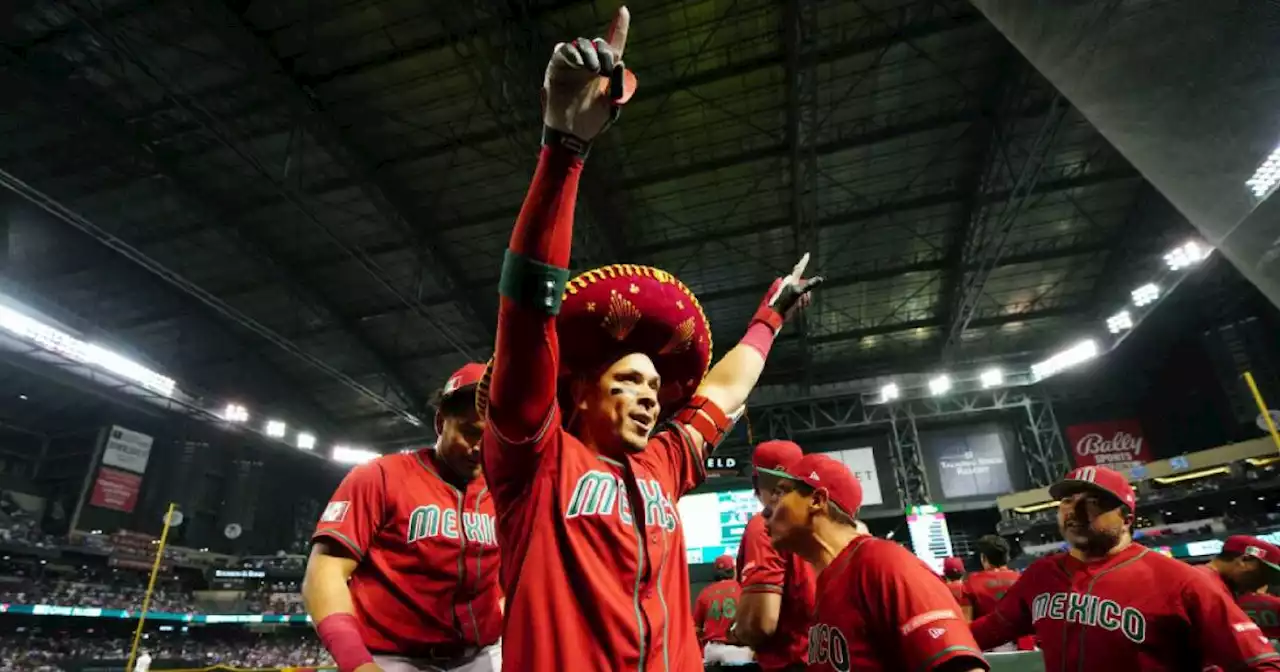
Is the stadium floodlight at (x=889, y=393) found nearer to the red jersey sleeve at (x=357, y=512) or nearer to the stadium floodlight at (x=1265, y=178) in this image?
the red jersey sleeve at (x=357, y=512)

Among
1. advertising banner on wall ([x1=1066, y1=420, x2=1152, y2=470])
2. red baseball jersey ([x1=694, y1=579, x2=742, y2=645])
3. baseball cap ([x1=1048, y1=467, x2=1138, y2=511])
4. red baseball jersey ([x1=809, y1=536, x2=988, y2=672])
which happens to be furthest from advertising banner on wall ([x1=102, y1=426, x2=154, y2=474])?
advertising banner on wall ([x1=1066, y1=420, x2=1152, y2=470])

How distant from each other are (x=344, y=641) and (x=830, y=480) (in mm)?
1874

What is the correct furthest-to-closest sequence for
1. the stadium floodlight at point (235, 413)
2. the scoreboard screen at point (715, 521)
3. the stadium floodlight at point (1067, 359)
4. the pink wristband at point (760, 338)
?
1. the stadium floodlight at point (235, 413)
2. the stadium floodlight at point (1067, 359)
3. the scoreboard screen at point (715, 521)
4. the pink wristband at point (760, 338)

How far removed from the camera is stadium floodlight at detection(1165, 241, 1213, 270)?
1364 centimetres

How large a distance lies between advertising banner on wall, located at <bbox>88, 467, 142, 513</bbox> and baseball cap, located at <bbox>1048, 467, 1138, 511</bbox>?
1039 inches

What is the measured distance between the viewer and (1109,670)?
275cm

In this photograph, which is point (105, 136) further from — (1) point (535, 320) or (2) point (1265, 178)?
(2) point (1265, 178)

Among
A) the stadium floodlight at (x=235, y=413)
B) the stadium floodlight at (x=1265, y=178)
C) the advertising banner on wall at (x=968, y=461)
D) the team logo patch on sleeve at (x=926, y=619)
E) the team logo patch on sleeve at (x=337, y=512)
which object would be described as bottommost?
the team logo patch on sleeve at (x=926, y=619)

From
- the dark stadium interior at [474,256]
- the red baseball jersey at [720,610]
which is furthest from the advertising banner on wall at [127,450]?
the red baseball jersey at [720,610]

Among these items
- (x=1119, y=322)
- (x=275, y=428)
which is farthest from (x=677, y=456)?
(x=275, y=428)

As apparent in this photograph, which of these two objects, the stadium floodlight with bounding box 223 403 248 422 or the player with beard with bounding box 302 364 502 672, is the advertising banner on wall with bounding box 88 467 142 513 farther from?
the player with beard with bounding box 302 364 502 672

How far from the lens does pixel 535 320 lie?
1051 mm

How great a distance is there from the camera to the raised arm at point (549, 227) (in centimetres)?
100

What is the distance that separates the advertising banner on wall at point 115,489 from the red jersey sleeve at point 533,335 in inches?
1032
